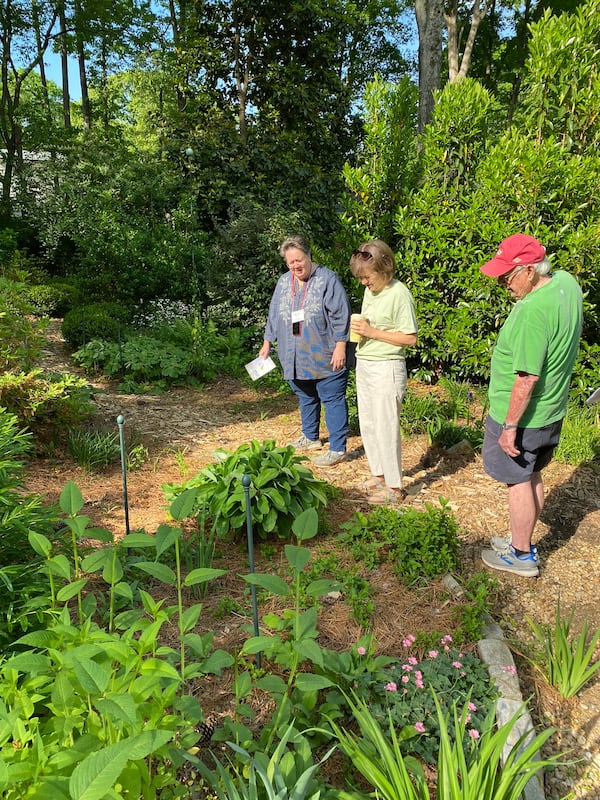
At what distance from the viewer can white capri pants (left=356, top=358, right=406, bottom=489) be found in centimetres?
364

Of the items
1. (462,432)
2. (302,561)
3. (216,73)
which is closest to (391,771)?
(302,561)

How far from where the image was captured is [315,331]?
14.3 ft

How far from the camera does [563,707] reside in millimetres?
2273

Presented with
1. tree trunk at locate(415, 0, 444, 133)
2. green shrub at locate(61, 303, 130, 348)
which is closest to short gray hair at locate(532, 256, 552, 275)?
green shrub at locate(61, 303, 130, 348)

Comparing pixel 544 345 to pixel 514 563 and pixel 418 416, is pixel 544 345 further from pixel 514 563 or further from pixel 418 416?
pixel 418 416

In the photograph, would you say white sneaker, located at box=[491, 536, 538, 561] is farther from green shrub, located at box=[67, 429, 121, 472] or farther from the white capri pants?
green shrub, located at box=[67, 429, 121, 472]

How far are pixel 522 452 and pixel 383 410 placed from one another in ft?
3.28

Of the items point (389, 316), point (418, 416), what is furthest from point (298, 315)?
point (418, 416)

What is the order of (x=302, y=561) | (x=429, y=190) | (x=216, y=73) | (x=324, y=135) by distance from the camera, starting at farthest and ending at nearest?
(x=324, y=135) → (x=216, y=73) → (x=429, y=190) → (x=302, y=561)

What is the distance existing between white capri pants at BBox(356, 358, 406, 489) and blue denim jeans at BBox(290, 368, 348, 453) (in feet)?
1.92

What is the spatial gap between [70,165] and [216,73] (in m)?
4.49

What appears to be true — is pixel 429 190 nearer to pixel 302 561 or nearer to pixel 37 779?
pixel 302 561

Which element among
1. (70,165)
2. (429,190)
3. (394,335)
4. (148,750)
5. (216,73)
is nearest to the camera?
(148,750)

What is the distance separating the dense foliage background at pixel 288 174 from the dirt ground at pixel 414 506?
5.62 feet
